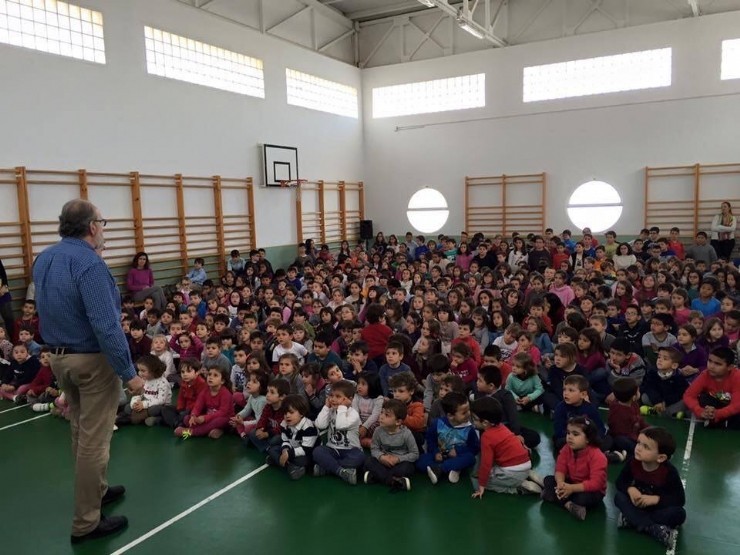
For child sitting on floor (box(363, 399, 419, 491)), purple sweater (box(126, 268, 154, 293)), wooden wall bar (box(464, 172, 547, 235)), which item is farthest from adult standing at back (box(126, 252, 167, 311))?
wooden wall bar (box(464, 172, 547, 235))

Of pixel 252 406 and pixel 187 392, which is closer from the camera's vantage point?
pixel 252 406

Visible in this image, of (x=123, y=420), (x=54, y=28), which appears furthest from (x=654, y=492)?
(x=54, y=28)

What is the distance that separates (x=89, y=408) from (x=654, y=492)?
126 inches

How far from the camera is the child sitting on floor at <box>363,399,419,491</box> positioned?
3963 mm

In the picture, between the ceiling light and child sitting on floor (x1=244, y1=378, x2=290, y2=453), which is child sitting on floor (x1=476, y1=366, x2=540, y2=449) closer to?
child sitting on floor (x1=244, y1=378, x2=290, y2=453)

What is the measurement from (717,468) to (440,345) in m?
2.71

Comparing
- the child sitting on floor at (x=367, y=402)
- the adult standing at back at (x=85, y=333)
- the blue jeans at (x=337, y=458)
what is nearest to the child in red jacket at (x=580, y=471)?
the blue jeans at (x=337, y=458)

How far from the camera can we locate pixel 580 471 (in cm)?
351

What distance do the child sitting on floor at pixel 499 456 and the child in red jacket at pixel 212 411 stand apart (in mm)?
2361

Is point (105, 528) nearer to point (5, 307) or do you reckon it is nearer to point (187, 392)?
point (187, 392)

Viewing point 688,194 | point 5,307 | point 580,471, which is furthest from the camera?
point 688,194

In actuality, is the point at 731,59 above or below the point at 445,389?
above

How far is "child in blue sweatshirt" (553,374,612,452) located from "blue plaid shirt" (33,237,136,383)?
112 inches

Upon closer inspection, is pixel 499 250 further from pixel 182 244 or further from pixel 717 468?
pixel 717 468
